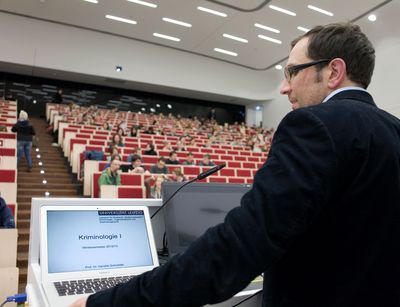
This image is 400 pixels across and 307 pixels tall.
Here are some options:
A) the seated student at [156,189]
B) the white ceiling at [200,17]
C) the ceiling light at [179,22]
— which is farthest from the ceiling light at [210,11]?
the seated student at [156,189]

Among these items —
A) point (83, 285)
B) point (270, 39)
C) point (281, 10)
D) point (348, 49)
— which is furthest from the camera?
point (270, 39)

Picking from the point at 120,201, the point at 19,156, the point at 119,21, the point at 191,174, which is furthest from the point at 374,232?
the point at 119,21

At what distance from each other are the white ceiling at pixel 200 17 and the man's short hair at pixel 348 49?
8.82 metres

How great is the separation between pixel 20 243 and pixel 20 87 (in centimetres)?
983

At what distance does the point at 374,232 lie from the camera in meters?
0.66

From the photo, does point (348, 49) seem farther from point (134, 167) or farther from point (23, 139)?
A: point (23, 139)

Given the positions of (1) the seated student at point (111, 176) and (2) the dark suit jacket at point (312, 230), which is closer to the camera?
(2) the dark suit jacket at point (312, 230)

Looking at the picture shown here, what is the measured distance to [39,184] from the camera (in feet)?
17.9

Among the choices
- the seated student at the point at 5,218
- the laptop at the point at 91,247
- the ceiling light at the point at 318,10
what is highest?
the ceiling light at the point at 318,10

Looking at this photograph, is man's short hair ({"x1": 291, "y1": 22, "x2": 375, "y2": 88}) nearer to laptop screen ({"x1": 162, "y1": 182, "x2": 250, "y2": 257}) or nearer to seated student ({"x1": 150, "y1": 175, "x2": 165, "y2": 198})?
laptop screen ({"x1": 162, "y1": 182, "x2": 250, "y2": 257})

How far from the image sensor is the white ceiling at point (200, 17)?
361 inches

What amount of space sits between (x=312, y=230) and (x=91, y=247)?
0.74 metres

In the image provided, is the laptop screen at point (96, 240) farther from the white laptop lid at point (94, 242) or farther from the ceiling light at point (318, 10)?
the ceiling light at point (318, 10)

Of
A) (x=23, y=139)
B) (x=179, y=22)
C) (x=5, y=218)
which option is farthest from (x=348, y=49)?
(x=179, y=22)
